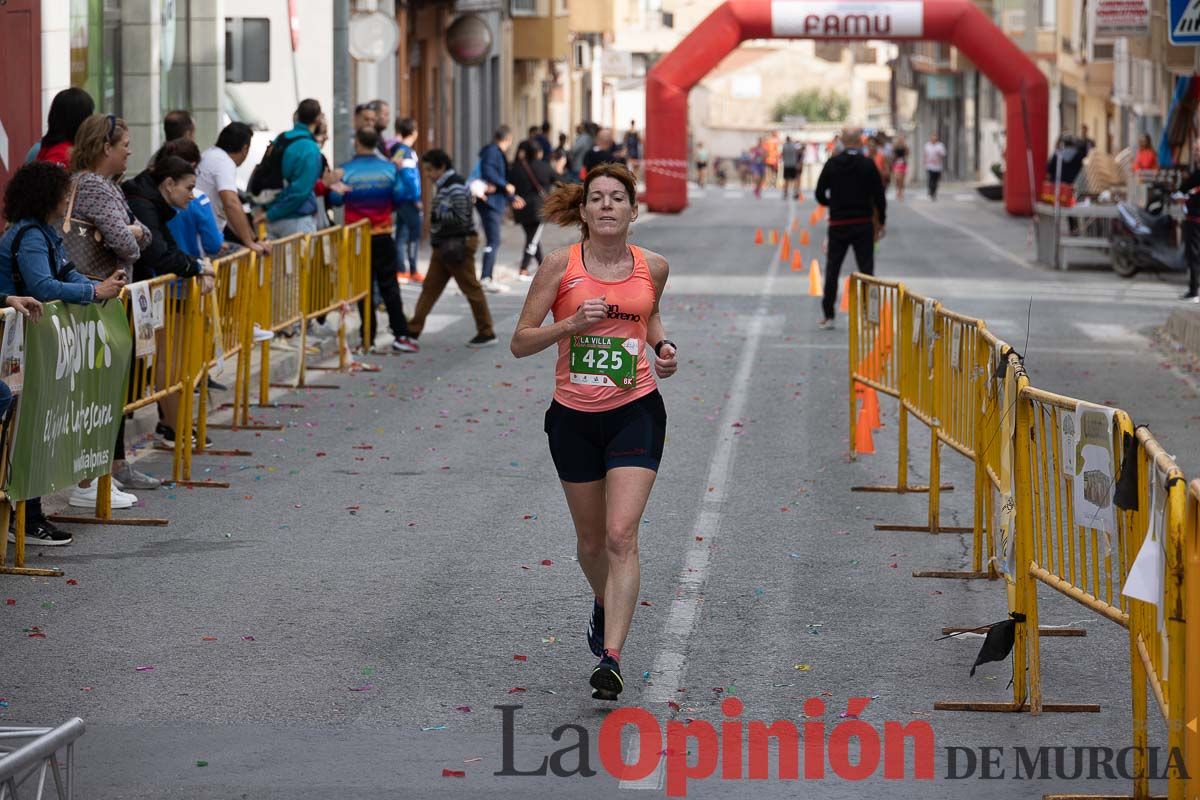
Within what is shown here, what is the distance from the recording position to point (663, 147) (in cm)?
4566

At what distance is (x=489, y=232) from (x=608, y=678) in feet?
60.2

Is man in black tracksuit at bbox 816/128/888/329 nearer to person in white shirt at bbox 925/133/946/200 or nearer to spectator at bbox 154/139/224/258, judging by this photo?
spectator at bbox 154/139/224/258

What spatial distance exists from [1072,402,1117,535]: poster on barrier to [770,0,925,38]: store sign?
37.6m

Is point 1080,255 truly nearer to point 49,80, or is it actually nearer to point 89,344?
point 49,80

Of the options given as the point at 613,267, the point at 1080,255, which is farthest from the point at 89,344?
the point at 1080,255

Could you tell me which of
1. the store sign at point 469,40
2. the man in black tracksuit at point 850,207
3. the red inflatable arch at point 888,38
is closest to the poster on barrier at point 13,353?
the man in black tracksuit at point 850,207

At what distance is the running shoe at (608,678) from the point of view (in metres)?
6.77

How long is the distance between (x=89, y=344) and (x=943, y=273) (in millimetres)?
20193

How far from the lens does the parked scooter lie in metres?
27.3

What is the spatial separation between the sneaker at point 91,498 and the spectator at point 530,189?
16137mm

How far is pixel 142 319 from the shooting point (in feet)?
34.4

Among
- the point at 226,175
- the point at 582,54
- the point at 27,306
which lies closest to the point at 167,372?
the point at 27,306

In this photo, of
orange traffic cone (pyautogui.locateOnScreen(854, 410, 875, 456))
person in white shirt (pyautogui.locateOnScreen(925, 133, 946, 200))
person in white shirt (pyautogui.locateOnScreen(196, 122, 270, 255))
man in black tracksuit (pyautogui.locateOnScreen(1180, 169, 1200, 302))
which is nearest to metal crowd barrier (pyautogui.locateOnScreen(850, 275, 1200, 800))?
orange traffic cone (pyautogui.locateOnScreen(854, 410, 875, 456))

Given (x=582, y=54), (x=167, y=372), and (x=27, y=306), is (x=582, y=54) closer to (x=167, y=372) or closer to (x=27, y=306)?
(x=167, y=372)
